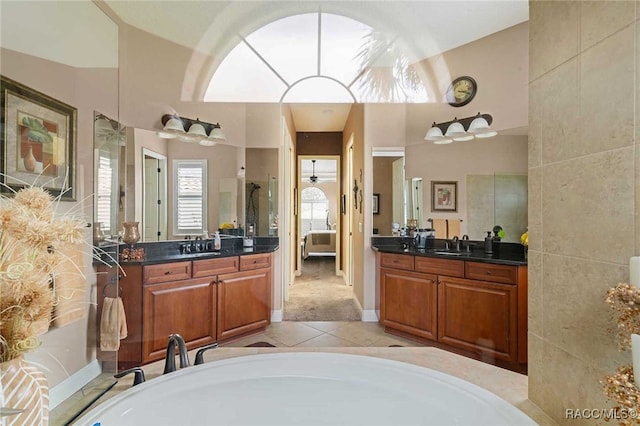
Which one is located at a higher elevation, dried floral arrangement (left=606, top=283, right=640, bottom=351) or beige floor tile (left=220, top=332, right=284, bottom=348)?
dried floral arrangement (left=606, top=283, right=640, bottom=351)

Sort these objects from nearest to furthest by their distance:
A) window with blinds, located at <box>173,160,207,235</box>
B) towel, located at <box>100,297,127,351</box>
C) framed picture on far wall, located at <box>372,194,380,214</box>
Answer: towel, located at <box>100,297,127,351</box>, window with blinds, located at <box>173,160,207,235</box>, framed picture on far wall, located at <box>372,194,380,214</box>

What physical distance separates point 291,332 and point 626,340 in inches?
108

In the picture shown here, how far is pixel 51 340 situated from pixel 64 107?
52.9 inches

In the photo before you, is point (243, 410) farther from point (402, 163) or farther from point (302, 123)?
point (302, 123)

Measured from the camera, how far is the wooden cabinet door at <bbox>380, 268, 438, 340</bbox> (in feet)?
8.62

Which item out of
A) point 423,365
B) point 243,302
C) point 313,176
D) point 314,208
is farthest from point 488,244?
point 314,208

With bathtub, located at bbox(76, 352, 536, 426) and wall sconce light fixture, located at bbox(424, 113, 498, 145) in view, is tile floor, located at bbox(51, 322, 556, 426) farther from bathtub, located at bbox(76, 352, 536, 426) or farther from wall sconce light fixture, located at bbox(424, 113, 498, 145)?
wall sconce light fixture, located at bbox(424, 113, 498, 145)

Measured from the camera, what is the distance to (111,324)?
195 centimetres

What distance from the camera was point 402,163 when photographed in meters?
3.33

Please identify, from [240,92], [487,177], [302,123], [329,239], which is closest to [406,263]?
[487,177]

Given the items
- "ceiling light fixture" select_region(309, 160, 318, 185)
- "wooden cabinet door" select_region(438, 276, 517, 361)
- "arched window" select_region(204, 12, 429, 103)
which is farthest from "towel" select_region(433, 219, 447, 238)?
"ceiling light fixture" select_region(309, 160, 318, 185)

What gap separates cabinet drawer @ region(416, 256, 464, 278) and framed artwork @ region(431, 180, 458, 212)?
2.35ft

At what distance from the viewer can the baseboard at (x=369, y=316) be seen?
10.7 ft

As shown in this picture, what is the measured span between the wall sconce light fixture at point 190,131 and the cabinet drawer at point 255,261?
4.37 feet
